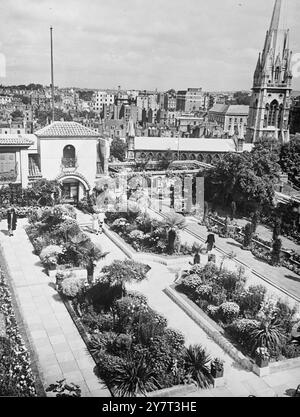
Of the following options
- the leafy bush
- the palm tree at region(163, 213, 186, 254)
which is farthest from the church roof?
the leafy bush

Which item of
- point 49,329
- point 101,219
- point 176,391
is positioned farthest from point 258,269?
point 49,329

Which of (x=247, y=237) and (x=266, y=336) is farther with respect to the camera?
(x=247, y=237)

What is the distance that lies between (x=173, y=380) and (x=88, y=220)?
18.4 m

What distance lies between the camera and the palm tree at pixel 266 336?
13.9 metres

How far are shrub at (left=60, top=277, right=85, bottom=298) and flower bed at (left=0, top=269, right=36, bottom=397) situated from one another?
8.04ft

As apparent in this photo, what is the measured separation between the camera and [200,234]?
27969mm

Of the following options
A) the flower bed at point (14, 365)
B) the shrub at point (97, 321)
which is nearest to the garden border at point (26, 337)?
the flower bed at point (14, 365)

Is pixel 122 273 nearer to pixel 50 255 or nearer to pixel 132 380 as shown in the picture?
pixel 132 380

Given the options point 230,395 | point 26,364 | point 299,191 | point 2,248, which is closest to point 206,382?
point 230,395

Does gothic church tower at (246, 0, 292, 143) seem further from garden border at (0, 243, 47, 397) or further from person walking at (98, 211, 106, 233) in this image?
garden border at (0, 243, 47, 397)

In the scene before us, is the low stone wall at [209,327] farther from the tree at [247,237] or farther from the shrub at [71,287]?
the tree at [247,237]

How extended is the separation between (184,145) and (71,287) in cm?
4233

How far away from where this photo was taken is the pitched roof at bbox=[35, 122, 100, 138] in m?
30.9

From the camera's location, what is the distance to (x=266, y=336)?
1389cm
